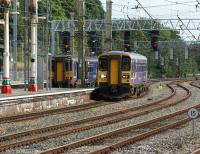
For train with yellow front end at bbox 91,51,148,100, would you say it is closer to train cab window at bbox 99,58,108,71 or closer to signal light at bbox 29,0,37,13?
train cab window at bbox 99,58,108,71

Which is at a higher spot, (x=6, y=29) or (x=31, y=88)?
(x=6, y=29)

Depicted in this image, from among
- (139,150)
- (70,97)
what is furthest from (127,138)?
(70,97)

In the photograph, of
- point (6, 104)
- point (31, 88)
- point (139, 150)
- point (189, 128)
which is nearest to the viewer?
point (139, 150)

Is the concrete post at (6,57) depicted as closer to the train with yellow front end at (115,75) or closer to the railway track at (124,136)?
the train with yellow front end at (115,75)

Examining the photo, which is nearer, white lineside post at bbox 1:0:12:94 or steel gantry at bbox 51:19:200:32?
white lineside post at bbox 1:0:12:94

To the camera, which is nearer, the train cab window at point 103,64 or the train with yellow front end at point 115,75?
the train with yellow front end at point 115,75

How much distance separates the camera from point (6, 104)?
2188cm

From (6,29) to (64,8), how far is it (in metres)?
78.5

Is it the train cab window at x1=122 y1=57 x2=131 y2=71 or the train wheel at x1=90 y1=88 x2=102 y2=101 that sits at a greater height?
the train cab window at x1=122 y1=57 x2=131 y2=71

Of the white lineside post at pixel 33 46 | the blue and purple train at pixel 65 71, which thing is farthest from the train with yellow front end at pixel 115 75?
the blue and purple train at pixel 65 71

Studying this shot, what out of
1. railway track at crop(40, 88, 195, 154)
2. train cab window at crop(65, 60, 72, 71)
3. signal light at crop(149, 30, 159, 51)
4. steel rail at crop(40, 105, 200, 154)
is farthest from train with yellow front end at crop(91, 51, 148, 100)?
signal light at crop(149, 30, 159, 51)

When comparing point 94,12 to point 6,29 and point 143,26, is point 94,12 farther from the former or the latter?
point 6,29

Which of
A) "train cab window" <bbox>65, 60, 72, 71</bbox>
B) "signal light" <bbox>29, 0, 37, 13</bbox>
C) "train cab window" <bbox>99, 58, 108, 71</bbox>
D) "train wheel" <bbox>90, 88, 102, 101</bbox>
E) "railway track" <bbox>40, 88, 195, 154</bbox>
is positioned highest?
"signal light" <bbox>29, 0, 37, 13</bbox>

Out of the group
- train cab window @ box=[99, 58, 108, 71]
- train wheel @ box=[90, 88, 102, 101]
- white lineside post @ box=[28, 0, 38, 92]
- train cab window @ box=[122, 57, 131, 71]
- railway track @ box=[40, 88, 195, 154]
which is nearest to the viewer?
railway track @ box=[40, 88, 195, 154]
